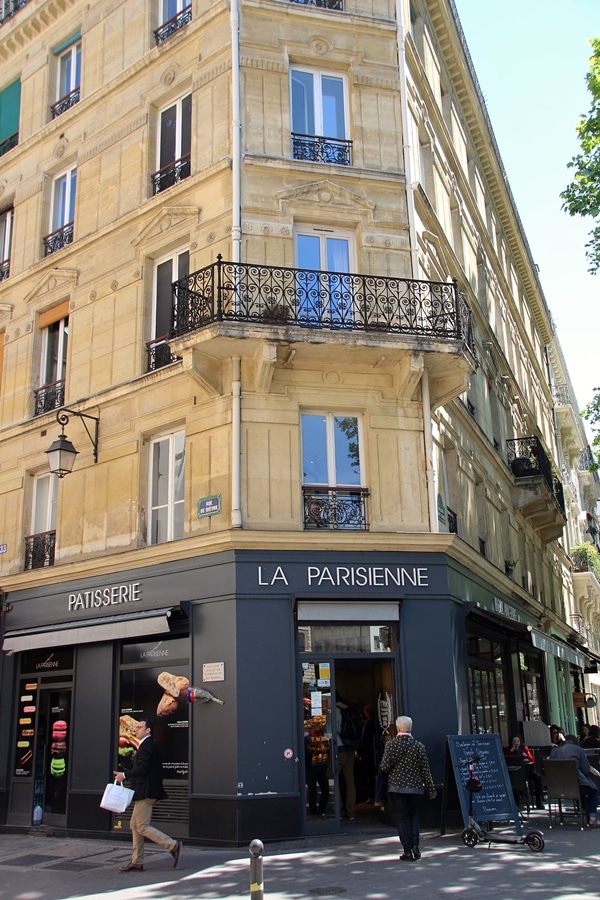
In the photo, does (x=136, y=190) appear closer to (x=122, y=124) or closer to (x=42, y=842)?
(x=122, y=124)

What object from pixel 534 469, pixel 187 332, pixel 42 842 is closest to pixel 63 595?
pixel 42 842

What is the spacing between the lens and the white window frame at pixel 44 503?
51.3 ft

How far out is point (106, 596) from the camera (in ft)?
45.4

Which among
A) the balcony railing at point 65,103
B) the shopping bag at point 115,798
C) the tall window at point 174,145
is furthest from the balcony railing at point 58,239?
the shopping bag at point 115,798

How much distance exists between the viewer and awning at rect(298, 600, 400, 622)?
12.2 m

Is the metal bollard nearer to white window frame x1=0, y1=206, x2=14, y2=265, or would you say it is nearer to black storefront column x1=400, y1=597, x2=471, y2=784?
black storefront column x1=400, y1=597, x2=471, y2=784

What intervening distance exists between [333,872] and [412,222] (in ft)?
31.8

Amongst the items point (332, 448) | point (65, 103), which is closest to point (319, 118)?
point (332, 448)

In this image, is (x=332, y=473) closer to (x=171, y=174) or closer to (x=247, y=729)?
(x=247, y=729)

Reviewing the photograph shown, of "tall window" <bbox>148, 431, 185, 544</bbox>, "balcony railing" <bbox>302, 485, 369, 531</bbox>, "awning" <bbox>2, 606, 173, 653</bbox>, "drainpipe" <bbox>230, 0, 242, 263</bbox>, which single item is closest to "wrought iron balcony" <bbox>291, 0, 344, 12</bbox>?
"drainpipe" <bbox>230, 0, 242, 263</bbox>

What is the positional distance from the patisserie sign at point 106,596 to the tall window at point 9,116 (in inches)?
403

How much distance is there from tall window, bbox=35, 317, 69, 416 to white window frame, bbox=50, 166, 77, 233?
2.10 meters

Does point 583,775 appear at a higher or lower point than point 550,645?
lower

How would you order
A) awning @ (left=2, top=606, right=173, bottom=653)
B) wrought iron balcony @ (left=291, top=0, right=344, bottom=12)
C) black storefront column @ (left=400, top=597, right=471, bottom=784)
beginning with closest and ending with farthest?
black storefront column @ (left=400, top=597, right=471, bottom=784) < awning @ (left=2, top=606, right=173, bottom=653) < wrought iron balcony @ (left=291, top=0, right=344, bottom=12)
